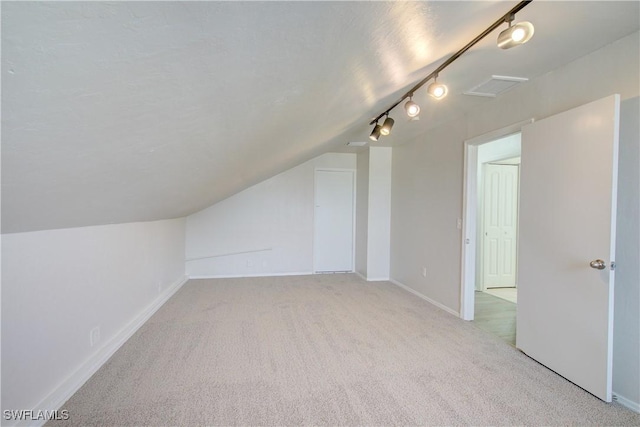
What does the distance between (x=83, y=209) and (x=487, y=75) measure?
2777 mm

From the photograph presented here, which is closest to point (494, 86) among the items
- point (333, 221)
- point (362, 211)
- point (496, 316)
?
point (496, 316)

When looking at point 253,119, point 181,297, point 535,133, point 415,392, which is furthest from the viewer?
point 181,297

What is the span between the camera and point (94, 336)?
6.66 ft

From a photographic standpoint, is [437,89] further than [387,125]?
No

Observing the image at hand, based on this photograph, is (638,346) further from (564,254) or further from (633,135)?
(633,135)

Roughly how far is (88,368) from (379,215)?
386cm

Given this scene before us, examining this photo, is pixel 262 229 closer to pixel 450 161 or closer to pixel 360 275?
pixel 360 275

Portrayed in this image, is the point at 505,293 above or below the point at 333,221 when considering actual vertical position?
below

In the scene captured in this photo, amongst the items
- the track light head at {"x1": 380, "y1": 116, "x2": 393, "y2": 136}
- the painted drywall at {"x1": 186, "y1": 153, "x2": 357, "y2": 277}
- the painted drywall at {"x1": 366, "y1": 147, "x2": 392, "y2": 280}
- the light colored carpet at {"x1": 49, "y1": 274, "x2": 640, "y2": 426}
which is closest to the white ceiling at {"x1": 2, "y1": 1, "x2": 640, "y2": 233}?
the track light head at {"x1": 380, "y1": 116, "x2": 393, "y2": 136}

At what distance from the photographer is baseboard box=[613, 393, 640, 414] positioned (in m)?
1.64

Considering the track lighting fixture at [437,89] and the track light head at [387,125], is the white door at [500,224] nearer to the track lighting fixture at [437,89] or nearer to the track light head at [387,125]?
the track light head at [387,125]

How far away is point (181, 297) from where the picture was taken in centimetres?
370

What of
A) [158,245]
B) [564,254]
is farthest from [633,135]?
[158,245]

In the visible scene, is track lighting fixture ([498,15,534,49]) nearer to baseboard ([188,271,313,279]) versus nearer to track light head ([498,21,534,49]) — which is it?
track light head ([498,21,534,49])
